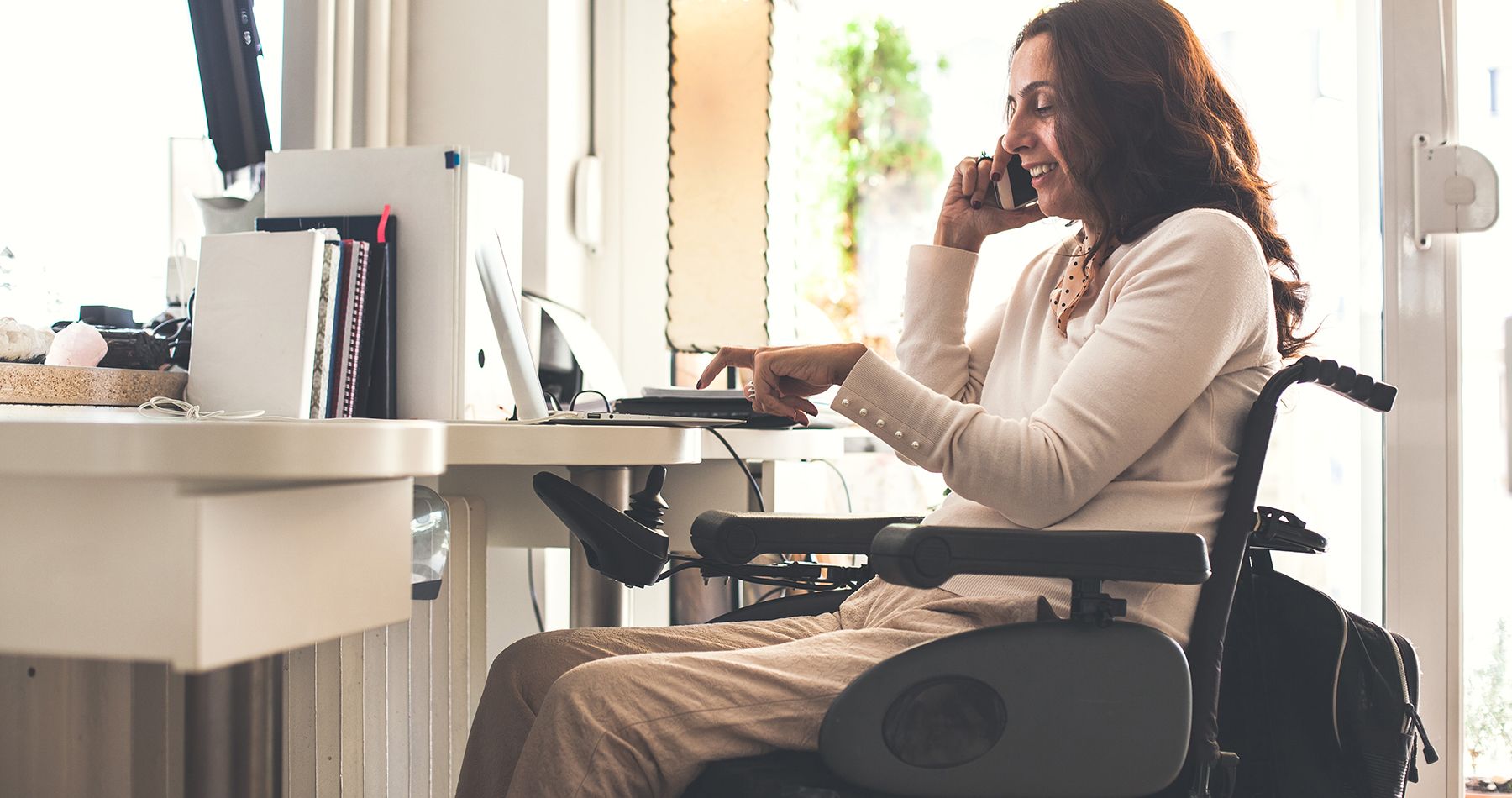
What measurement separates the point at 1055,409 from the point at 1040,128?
0.34m

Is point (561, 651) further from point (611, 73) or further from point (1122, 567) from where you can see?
point (611, 73)

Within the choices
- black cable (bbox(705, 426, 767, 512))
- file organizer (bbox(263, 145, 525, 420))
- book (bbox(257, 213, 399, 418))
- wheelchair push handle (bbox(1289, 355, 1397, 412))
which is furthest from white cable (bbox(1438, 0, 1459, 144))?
book (bbox(257, 213, 399, 418))

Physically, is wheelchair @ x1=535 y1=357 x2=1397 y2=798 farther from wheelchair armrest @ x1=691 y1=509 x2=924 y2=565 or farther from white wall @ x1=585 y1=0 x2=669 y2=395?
white wall @ x1=585 y1=0 x2=669 y2=395

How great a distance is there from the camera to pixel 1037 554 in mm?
622

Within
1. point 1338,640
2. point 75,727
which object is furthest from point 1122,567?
point 75,727

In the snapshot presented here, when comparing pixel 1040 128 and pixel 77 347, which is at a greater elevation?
pixel 1040 128

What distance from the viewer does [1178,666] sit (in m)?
0.64

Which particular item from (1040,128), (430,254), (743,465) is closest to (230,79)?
A: (430,254)

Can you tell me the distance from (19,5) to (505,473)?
2.95ft

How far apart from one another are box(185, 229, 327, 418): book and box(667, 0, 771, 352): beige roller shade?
124 centimetres

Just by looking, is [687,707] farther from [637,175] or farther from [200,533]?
[637,175]

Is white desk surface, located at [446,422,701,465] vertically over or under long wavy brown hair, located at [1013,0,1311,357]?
under

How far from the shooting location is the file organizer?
1.22 metres

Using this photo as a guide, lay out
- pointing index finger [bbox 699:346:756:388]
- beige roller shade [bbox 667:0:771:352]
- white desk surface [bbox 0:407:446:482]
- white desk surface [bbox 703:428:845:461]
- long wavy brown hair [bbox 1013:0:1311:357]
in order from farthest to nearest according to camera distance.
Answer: beige roller shade [bbox 667:0:771:352] → white desk surface [bbox 703:428:845:461] → pointing index finger [bbox 699:346:756:388] → long wavy brown hair [bbox 1013:0:1311:357] → white desk surface [bbox 0:407:446:482]
